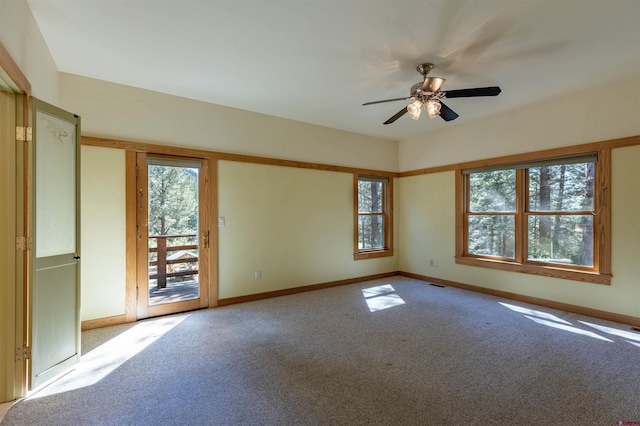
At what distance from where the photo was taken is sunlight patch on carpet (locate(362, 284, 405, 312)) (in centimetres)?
429

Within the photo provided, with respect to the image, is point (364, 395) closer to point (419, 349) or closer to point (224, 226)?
point (419, 349)

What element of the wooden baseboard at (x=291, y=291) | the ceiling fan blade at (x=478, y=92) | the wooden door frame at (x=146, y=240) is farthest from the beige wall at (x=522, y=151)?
the wooden door frame at (x=146, y=240)

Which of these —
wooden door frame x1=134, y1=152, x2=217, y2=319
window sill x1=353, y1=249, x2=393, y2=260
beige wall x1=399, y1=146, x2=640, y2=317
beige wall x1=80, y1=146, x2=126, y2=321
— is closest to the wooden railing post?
wooden door frame x1=134, y1=152, x2=217, y2=319

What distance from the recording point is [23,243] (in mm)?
2139

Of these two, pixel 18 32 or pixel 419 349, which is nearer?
pixel 18 32

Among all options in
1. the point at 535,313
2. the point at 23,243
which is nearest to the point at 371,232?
the point at 535,313

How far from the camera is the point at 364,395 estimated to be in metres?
2.15

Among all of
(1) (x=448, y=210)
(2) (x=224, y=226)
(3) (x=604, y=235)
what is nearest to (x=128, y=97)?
(2) (x=224, y=226)

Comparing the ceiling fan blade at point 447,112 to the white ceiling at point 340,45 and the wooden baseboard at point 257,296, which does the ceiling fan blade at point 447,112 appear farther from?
the wooden baseboard at point 257,296

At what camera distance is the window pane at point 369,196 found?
5969 millimetres

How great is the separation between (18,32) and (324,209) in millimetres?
4121

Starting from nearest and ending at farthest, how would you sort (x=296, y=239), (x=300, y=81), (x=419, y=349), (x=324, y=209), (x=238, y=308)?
1. (x=419, y=349)
2. (x=300, y=81)
3. (x=238, y=308)
4. (x=296, y=239)
5. (x=324, y=209)

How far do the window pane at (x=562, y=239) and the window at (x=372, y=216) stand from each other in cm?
251

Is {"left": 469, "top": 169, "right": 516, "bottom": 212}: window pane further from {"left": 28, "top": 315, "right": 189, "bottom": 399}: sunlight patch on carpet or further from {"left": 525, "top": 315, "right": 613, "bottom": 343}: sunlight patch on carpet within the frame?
{"left": 28, "top": 315, "right": 189, "bottom": 399}: sunlight patch on carpet
